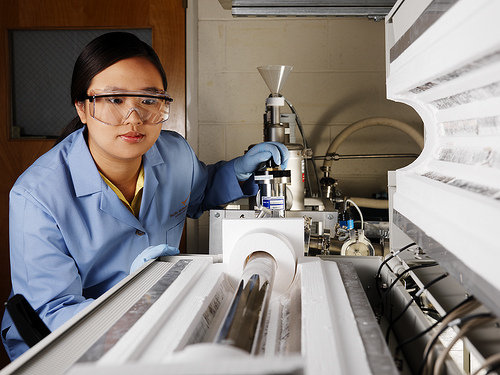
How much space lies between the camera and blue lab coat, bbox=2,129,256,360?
1197 mm

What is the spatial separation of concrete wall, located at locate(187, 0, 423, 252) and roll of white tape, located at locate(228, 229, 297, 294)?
70.3 inches

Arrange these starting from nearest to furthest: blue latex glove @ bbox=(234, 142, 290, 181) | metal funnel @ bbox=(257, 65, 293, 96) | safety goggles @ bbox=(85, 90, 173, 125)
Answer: safety goggles @ bbox=(85, 90, 173, 125) → blue latex glove @ bbox=(234, 142, 290, 181) → metal funnel @ bbox=(257, 65, 293, 96)

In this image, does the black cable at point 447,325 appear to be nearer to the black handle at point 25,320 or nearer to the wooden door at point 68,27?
the black handle at point 25,320

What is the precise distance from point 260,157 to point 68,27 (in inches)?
58.1

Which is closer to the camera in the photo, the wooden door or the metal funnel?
the metal funnel

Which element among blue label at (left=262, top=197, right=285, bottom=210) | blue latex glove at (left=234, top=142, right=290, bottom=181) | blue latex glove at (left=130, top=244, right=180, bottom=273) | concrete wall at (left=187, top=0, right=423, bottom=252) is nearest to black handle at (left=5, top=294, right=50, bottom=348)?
blue latex glove at (left=130, top=244, right=180, bottom=273)

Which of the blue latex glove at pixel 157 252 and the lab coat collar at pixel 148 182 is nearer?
the blue latex glove at pixel 157 252

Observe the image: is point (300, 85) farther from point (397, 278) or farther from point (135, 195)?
point (397, 278)

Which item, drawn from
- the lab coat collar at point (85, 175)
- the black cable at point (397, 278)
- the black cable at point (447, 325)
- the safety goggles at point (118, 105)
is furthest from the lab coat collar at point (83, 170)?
the black cable at point (447, 325)

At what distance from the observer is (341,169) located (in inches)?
102

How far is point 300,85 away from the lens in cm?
256

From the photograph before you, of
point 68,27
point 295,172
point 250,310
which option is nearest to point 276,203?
point 250,310

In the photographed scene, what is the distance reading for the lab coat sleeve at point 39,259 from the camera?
1176 mm

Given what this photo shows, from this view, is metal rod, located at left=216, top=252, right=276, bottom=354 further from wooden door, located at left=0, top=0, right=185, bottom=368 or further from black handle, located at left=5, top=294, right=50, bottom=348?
wooden door, located at left=0, top=0, right=185, bottom=368
